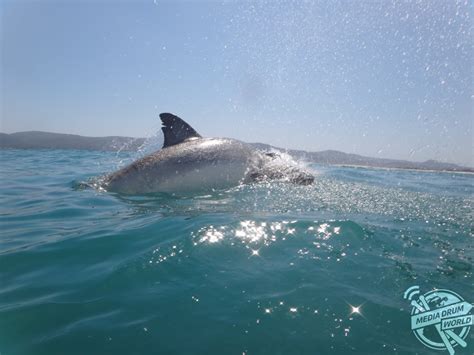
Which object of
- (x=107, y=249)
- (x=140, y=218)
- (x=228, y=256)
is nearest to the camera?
(x=228, y=256)

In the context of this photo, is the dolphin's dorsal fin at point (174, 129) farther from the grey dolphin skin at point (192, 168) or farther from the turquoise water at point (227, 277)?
the turquoise water at point (227, 277)

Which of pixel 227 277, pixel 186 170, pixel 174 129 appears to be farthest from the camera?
pixel 174 129

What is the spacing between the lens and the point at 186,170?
7.99m

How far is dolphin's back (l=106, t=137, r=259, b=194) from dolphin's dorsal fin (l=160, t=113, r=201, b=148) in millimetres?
207

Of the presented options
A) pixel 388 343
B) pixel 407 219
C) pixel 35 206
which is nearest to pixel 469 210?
pixel 407 219

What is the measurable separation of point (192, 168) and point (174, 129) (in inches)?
54.9

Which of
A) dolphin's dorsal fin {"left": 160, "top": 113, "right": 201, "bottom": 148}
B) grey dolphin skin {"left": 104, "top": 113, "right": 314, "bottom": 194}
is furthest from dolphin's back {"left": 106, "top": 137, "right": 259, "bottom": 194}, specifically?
dolphin's dorsal fin {"left": 160, "top": 113, "right": 201, "bottom": 148}

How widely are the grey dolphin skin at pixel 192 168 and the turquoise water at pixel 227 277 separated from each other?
183cm

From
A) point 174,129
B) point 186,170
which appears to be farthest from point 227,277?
point 174,129

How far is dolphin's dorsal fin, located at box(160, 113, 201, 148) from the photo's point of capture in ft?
28.5

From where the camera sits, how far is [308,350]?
231 centimetres

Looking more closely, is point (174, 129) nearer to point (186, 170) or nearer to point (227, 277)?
point (186, 170)

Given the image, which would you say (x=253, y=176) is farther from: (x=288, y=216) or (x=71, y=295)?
(x=71, y=295)

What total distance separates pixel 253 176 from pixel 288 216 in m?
3.25
